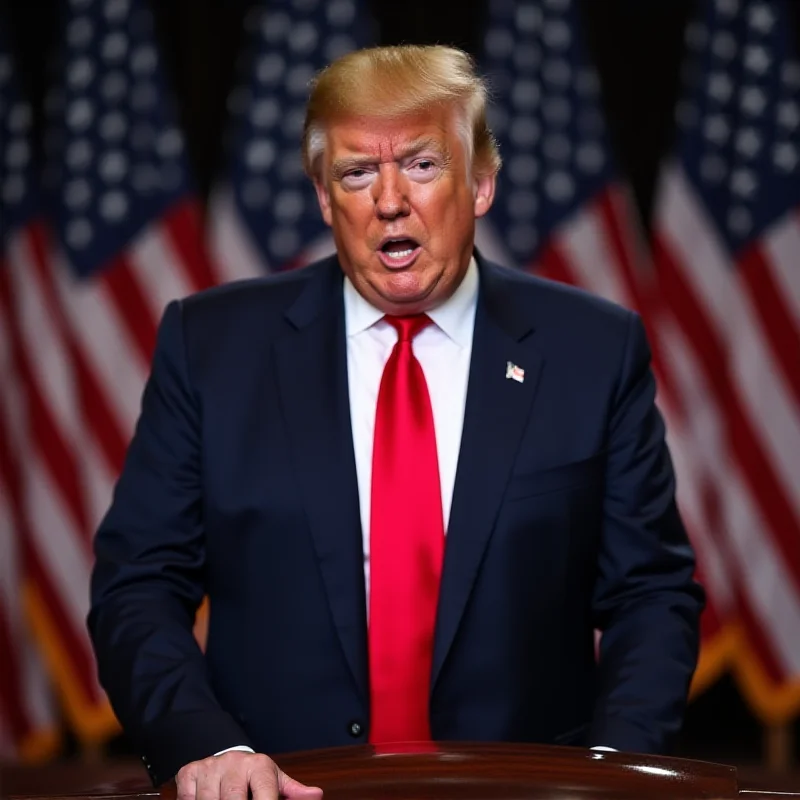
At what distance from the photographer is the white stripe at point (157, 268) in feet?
14.4

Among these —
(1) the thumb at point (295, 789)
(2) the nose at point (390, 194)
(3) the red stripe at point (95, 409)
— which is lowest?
(3) the red stripe at point (95, 409)

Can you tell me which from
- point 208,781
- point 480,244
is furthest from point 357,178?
point 480,244

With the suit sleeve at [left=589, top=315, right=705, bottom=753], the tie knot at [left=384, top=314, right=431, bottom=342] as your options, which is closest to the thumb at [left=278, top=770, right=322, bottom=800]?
the suit sleeve at [left=589, top=315, right=705, bottom=753]

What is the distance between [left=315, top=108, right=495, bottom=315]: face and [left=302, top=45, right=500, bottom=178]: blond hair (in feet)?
0.05

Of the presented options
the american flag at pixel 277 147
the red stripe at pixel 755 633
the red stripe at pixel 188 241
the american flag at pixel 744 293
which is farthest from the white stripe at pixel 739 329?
the red stripe at pixel 188 241

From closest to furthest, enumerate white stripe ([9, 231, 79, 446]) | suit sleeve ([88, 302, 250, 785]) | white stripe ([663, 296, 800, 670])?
suit sleeve ([88, 302, 250, 785]), white stripe ([663, 296, 800, 670]), white stripe ([9, 231, 79, 446])

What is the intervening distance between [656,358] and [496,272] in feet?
6.93

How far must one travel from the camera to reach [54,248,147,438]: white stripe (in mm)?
4344

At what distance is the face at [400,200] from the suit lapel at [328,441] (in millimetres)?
131

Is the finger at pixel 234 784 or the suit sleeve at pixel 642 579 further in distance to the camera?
the suit sleeve at pixel 642 579

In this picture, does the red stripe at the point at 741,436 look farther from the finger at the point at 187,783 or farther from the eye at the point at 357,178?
the finger at the point at 187,783

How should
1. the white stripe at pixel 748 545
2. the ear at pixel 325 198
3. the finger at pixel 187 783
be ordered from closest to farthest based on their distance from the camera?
the finger at pixel 187 783 → the ear at pixel 325 198 → the white stripe at pixel 748 545

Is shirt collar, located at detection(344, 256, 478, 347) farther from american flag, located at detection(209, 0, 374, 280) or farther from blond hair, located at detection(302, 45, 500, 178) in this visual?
american flag, located at detection(209, 0, 374, 280)

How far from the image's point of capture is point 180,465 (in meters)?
2.00
